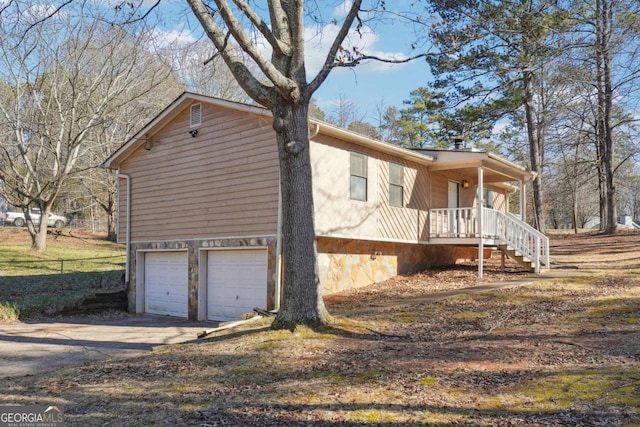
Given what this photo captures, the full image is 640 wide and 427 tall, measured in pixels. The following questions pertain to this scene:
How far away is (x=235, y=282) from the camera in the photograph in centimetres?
1344

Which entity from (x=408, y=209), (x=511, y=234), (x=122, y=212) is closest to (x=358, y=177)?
(x=408, y=209)

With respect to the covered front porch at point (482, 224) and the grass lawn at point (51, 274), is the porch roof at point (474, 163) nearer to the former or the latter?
the covered front porch at point (482, 224)

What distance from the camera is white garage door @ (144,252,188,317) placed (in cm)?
1480

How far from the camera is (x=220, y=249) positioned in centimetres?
1374

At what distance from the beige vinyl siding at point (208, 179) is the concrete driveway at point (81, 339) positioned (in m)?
2.47

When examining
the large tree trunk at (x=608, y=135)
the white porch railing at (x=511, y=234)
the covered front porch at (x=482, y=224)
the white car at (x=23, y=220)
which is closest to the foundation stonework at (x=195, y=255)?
the covered front porch at (x=482, y=224)

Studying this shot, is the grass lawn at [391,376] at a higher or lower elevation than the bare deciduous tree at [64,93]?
lower

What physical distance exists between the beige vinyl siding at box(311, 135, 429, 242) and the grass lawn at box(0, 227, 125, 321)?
773cm

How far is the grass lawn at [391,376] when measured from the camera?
4.47 meters

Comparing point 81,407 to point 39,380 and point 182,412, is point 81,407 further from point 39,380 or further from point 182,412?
point 39,380

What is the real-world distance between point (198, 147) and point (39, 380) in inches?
345

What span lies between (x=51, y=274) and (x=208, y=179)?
10.1 m

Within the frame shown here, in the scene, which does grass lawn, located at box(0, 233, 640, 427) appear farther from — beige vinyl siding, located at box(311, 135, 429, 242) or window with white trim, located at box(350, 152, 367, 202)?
window with white trim, located at box(350, 152, 367, 202)

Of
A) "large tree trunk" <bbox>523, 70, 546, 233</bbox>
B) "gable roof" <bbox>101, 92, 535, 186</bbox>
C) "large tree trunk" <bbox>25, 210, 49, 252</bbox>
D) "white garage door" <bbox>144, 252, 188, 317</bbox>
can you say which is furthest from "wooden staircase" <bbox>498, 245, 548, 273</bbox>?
"large tree trunk" <bbox>25, 210, 49, 252</bbox>
